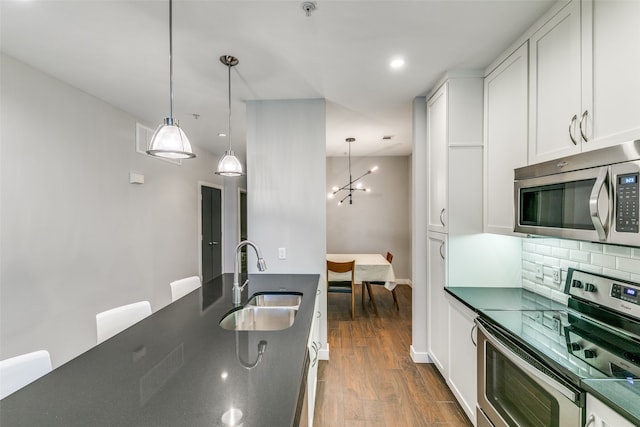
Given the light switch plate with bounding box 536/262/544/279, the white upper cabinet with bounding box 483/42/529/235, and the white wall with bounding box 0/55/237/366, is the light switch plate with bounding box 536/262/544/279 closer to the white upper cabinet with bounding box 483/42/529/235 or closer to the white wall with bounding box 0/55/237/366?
the white upper cabinet with bounding box 483/42/529/235

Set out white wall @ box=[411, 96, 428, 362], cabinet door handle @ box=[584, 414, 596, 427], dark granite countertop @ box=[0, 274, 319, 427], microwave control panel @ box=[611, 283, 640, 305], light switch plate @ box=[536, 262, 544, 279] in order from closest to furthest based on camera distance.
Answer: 1. dark granite countertop @ box=[0, 274, 319, 427]
2. cabinet door handle @ box=[584, 414, 596, 427]
3. microwave control panel @ box=[611, 283, 640, 305]
4. light switch plate @ box=[536, 262, 544, 279]
5. white wall @ box=[411, 96, 428, 362]

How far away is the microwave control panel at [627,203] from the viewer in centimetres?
102

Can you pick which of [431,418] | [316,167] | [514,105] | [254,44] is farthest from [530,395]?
[254,44]

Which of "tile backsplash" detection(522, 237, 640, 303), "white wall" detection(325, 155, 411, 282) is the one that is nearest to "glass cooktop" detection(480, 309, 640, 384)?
"tile backsplash" detection(522, 237, 640, 303)

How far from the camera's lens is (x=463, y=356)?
1925mm

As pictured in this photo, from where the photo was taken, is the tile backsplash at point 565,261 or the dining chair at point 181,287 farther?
the dining chair at point 181,287

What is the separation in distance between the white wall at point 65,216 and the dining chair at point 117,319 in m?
1.02

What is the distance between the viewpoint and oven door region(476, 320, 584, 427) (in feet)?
3.44

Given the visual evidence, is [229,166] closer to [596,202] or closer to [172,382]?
[172,382]

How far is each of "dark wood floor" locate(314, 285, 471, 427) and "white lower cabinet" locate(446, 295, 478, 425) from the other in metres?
0.19

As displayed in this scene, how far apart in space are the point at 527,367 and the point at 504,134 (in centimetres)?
144

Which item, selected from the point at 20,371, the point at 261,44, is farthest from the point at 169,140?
the point at 20,371

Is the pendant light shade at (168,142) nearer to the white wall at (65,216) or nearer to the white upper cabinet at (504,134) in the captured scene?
the white wall at (65,216)

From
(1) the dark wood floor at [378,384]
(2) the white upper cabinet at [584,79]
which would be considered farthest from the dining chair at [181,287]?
(2) the white upper cabinet at [584,79]
